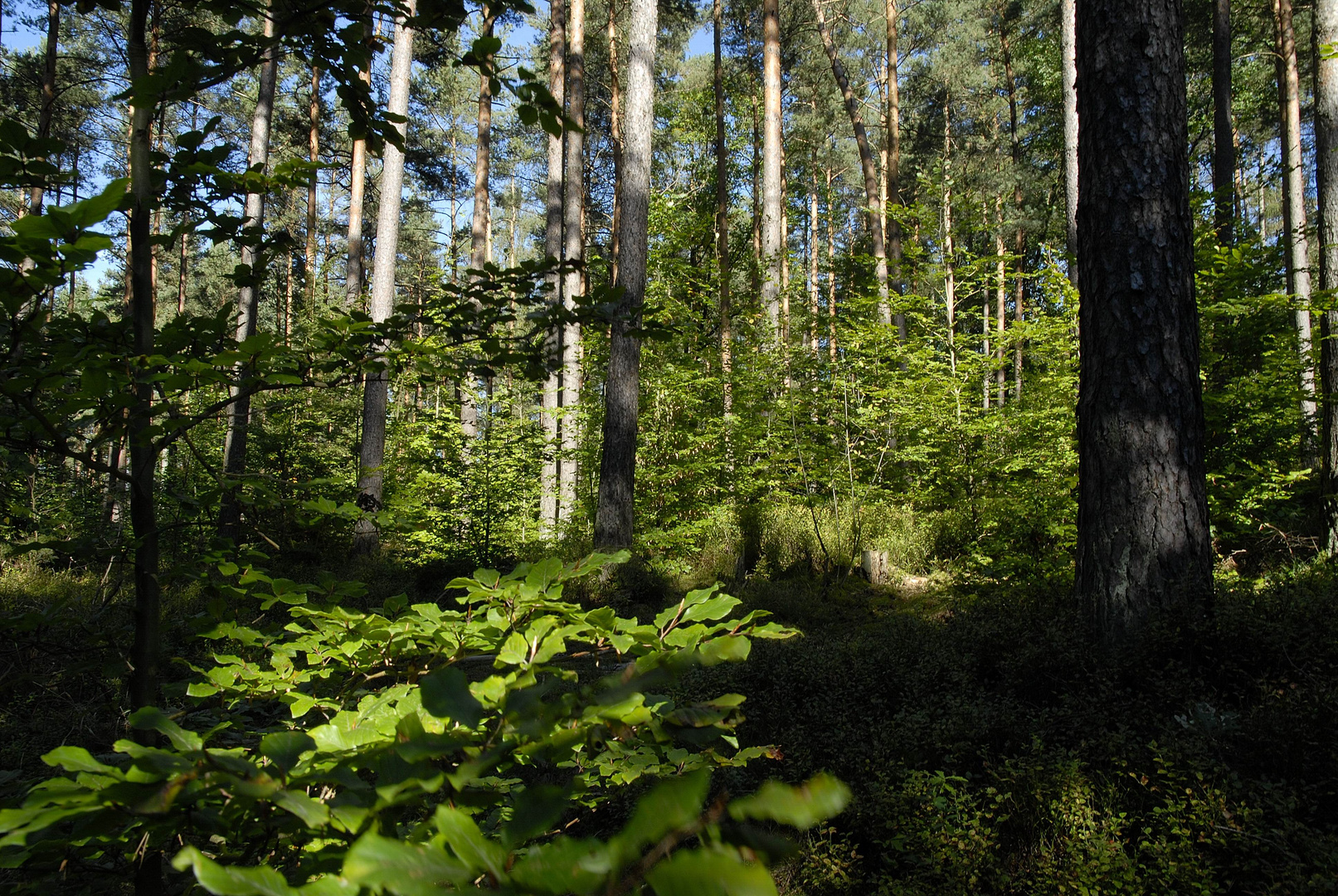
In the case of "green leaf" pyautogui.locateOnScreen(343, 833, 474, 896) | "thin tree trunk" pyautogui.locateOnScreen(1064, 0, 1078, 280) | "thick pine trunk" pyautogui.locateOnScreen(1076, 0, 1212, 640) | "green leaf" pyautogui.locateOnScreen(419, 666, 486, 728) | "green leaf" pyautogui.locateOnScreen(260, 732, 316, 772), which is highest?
"thin tree trunk" pyautogui.locateOnScreen(1064, 0, 1078, 280)

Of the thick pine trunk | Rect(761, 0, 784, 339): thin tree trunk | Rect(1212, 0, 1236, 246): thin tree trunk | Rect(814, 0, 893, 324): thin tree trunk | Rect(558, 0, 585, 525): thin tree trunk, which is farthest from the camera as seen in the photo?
Rect(814, 0, 893, 324): thin tree trunk

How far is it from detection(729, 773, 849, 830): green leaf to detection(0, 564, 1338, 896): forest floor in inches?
47.4

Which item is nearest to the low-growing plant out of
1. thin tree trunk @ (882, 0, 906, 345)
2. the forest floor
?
the forest floor

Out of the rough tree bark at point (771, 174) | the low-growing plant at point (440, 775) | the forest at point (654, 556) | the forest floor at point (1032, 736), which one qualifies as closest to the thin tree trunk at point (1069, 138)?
the forest at point (654, 556)

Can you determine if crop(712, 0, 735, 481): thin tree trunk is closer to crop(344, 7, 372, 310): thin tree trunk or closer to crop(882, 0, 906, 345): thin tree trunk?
crop(882, 0, 906, 345): thin tree trunk

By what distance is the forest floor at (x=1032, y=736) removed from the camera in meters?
2.01

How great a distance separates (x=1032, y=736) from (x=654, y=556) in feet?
19.9

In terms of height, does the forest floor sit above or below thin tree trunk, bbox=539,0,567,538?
below

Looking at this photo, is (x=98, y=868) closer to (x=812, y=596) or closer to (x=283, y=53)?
(x=283, y=53)

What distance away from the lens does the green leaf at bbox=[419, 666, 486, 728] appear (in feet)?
2.06

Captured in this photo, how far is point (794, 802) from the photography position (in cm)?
57

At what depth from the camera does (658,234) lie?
15789 millimetres

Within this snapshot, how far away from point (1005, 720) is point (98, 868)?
9.97ft

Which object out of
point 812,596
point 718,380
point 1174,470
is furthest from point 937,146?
point 1174,470
